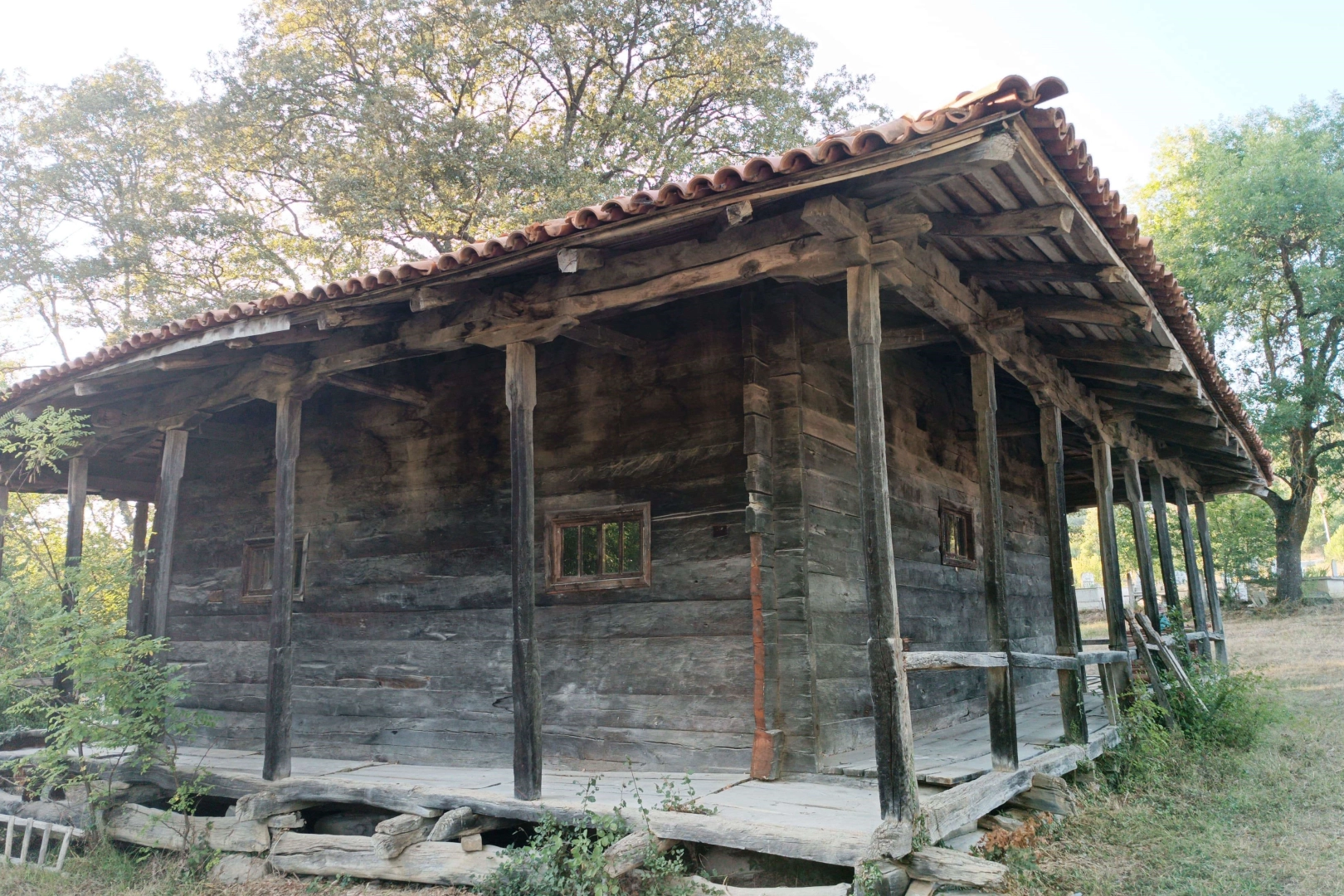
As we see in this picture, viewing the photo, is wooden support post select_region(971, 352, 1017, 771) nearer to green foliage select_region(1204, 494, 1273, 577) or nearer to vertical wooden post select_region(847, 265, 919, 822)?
vertical wooden post select_region(847, 265, 919, 822)

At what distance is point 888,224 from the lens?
5020 mm

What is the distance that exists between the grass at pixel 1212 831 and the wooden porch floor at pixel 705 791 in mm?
501

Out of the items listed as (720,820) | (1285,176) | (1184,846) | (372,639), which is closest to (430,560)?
(372,639)

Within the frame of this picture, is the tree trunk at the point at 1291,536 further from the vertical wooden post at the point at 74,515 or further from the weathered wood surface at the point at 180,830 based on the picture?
the vertical wooden post at the point at 74,515

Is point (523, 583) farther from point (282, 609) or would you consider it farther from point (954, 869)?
point (954, 869)

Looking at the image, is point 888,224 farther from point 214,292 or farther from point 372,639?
point 214,292

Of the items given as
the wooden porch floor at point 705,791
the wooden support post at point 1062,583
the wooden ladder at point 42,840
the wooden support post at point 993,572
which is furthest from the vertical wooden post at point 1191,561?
the wooden ladder at point 42,840

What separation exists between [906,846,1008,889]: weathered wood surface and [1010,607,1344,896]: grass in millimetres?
523

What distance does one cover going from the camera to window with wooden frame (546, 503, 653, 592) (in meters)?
6.87

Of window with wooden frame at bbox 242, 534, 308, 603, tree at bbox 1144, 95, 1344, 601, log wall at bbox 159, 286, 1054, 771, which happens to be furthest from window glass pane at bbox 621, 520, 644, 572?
tree at bbox 1144, 95, 1344, 601

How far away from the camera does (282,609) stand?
22.6 ft

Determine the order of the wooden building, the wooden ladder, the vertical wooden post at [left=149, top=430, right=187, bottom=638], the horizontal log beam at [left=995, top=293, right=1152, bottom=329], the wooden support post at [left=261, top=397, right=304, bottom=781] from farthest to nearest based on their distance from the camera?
the vertical wooden post at [left=149, top=430, right=187, bottom=638]
the wooden ladder
the wooden support post at [left=261, top=397, right=304, bottom=781]
the horizontal log beam at [left=995, top=293, right=1152, bottom=329]
the wooden building

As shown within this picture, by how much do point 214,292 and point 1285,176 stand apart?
26.3 m

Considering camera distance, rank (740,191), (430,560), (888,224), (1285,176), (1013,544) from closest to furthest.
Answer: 1. (740,191)
2. (888,224)
3. (430,560)
4. (1013,544)
5. (1285,176)
